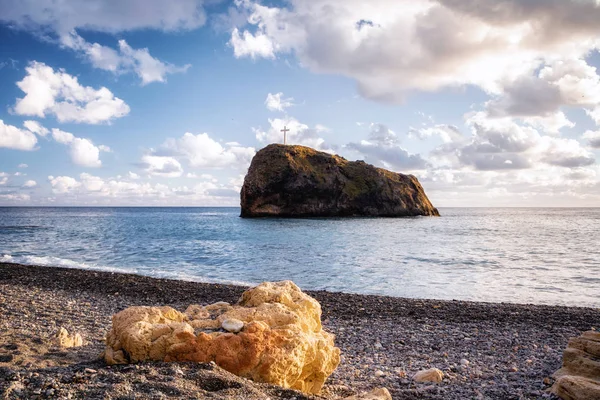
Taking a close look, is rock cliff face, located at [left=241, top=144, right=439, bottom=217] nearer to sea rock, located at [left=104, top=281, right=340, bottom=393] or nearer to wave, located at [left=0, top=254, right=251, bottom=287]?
wave, located at [left=0, top=254, right=251, bottom=287]

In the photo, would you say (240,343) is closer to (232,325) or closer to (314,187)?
(232,325)

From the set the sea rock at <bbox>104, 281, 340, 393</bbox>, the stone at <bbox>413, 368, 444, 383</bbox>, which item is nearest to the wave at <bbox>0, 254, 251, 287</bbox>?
the stone at <bbox>413, 368, 444, 383</bbox>

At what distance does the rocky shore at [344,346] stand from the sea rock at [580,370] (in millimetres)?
416

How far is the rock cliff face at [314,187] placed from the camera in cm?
8519

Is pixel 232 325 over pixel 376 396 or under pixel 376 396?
over

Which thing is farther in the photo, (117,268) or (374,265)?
(374,265)

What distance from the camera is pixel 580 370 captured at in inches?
A: 246

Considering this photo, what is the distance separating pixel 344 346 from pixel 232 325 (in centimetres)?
420

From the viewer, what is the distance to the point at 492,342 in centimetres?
932

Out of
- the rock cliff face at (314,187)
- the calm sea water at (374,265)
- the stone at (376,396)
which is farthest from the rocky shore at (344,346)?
the rock cliff face at (314,187)

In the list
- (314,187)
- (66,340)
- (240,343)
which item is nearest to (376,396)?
(240,343)

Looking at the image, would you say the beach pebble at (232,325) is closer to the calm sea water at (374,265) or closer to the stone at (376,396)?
the stone at (376,396)

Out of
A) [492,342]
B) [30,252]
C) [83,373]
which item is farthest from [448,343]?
[30,252]

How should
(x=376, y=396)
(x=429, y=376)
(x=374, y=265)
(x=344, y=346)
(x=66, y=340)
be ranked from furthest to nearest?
(x=374, y=265), (x=344, y=346), (x=66, y=340), (x=429, y=376), (x=376, y=396)
